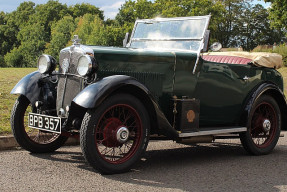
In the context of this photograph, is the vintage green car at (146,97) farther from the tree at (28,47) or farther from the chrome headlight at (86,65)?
the tree at (28,47)

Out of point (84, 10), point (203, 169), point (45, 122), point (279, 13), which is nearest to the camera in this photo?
point (45, 122)

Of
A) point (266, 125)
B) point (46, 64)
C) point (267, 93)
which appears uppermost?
point (46, 64)

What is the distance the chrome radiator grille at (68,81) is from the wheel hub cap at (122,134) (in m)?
0.72

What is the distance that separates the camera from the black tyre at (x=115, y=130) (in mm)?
4602


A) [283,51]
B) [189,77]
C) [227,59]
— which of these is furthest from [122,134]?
[283,51]

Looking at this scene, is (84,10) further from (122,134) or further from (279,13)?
(122,134)

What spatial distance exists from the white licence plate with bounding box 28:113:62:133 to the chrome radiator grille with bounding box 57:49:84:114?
321mm

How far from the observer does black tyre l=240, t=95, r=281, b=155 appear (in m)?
6.29

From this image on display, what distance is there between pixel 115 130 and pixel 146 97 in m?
0.52

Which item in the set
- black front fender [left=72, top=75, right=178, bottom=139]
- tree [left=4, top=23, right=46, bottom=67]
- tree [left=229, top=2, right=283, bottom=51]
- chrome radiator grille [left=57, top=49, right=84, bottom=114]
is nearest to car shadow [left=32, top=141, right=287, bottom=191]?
A: black front fender [left=72, top=75, right=178, bottom=139]

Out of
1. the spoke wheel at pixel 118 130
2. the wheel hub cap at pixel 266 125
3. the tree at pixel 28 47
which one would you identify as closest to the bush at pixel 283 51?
the wheel hub cap at pixel 266 125

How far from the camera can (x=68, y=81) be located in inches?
210

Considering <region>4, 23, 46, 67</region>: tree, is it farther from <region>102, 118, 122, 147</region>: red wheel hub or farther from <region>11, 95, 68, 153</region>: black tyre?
<region>102, 118, 122, 147</region>: red wheel hub

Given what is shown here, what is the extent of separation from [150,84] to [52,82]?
4.51ft
